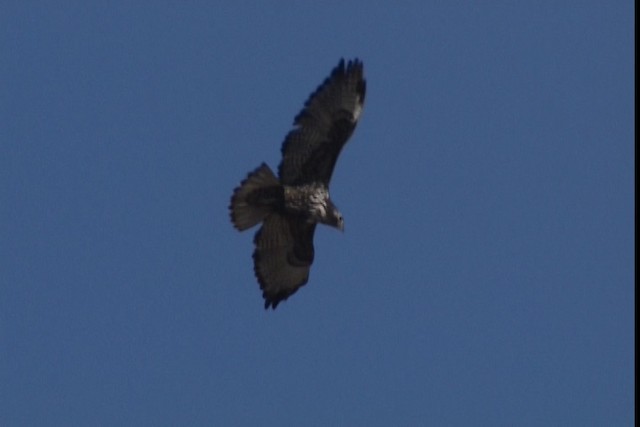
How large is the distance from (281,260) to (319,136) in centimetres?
146

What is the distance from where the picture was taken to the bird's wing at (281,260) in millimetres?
16656

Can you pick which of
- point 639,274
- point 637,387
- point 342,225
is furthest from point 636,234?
point 342,225

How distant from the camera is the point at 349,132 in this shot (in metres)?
16.2

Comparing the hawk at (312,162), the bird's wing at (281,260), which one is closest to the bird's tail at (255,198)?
the hawk at (312,162)

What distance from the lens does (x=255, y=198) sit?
16016mm

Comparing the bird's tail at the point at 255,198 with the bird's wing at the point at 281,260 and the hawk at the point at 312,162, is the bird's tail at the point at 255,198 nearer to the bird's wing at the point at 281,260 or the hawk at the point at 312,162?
the hawk at the point at 312,162

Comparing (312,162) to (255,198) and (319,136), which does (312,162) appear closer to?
(319,136)

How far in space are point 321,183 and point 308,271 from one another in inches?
46.2

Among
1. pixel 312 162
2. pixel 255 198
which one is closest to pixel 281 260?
pixel 255 198

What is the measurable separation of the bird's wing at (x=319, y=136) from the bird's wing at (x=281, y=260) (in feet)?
2.31

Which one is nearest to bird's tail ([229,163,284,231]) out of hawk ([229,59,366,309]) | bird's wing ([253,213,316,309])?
hawk ([229,59,366,309])

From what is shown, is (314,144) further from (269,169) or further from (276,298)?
(276,298)

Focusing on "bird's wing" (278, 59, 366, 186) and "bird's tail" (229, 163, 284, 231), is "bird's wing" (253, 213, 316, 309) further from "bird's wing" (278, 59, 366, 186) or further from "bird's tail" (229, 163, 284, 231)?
"bird's wing" (278, 59, 366, 186)

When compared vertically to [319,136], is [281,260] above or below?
below
